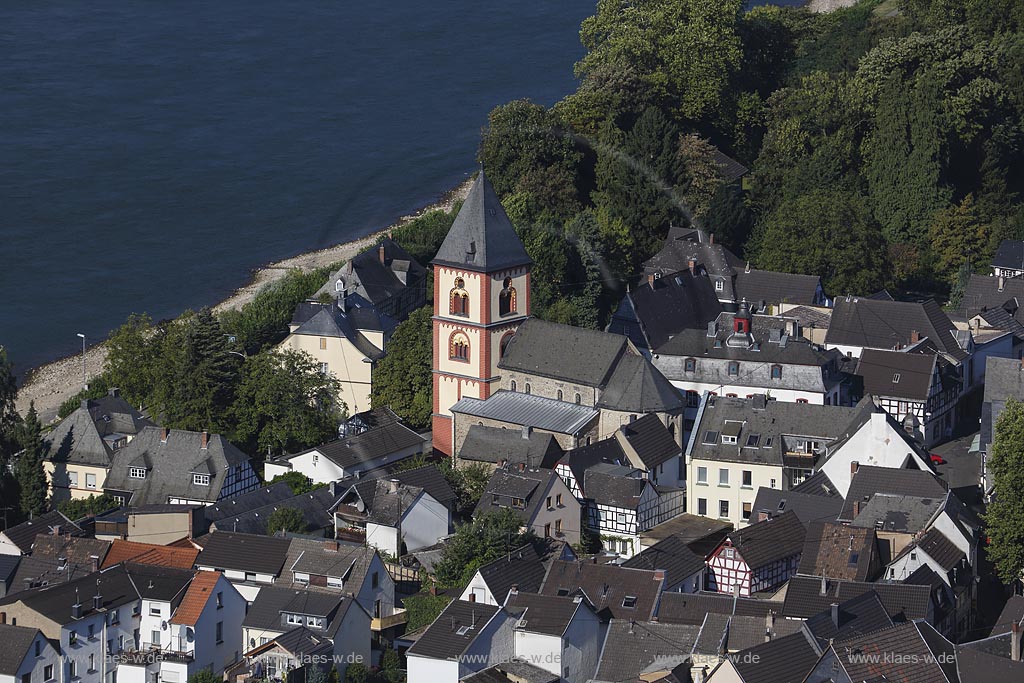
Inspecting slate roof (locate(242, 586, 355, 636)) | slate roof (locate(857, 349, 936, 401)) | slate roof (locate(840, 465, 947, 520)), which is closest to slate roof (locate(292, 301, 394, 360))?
slate roof (locate(857, 349, 936, 401))

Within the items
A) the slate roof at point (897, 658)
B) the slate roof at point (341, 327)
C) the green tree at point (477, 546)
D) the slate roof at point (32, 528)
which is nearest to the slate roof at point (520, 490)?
the green tree at point (477, 546)

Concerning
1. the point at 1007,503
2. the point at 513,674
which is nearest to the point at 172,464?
the point at 513,674

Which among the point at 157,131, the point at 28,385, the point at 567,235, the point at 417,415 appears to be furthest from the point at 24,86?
the point at 417,415

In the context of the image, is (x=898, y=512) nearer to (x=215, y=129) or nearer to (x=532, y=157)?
(x=532, y=157)

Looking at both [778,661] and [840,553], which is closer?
[778,661]

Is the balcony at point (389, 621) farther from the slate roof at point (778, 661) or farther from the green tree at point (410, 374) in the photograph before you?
the green tree at point (410, 374)

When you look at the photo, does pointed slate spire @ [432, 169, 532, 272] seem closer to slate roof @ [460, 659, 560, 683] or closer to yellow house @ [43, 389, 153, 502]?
yellow house @ [43, 389, 153, 502]
